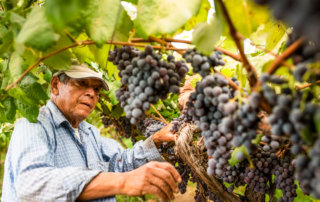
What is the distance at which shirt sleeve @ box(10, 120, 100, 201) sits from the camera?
129 centimetres

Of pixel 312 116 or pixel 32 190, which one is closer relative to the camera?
pixel 312 116

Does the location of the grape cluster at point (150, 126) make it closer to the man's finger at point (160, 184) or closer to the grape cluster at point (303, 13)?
the man's finger at point (160, 184)

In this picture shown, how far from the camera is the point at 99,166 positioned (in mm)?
2092

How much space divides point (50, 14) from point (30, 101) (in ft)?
2.98

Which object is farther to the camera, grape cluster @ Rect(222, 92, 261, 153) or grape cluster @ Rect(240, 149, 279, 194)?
grape cluster @ Rect(240, 149, 279, 194)

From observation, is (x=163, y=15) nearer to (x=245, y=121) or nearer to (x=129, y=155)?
(x=245, y=121)

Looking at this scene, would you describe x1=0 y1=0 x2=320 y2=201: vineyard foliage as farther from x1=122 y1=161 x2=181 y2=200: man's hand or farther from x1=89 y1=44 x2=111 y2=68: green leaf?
x1=122 y1=161 x2=181 y2=200: man's hand

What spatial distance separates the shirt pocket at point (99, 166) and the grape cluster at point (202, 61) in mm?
1431

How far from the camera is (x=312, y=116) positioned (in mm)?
538


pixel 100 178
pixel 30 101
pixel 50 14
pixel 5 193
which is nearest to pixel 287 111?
pixel 50 14

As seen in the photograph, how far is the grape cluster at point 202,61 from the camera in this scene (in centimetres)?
85

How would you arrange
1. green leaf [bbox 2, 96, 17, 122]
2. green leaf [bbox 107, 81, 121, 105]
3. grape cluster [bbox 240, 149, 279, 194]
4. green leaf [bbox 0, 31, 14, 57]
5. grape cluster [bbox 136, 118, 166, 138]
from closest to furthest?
green leaf [bbox 0, 31, 14, 57] < grape cluster [bbox 240, 149, 279, 194] < green leaf [bbox 2, 96, 17, 122] < green leaf [bbox 107, 81, 121, 105] < grape cluster [bbox 136, 118, 166, 138]

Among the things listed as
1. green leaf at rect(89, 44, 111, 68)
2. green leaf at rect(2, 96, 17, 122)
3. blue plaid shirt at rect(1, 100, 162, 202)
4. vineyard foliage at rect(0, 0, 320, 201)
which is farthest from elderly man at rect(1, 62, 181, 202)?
green leaf at rect(89, 44, 111, 68)

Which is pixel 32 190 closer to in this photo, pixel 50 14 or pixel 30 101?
pixel 30 101
